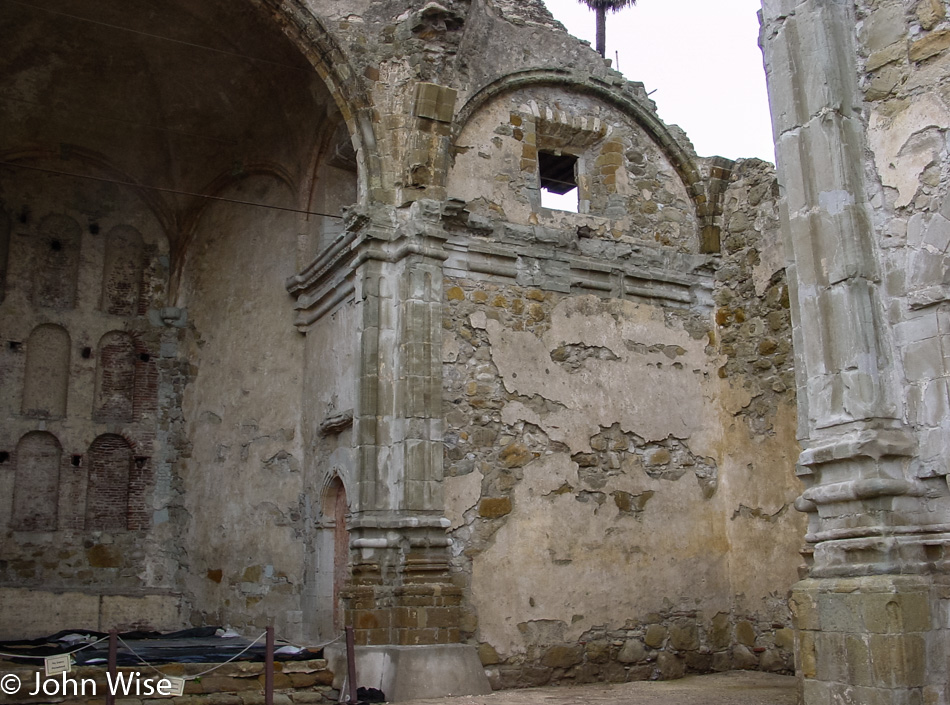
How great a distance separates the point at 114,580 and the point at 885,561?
9.86 meters

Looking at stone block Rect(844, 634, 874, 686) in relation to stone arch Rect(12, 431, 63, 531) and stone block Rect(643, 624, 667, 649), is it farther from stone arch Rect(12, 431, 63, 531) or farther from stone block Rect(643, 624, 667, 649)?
stone arch Rect(12, 431, 63, 531)

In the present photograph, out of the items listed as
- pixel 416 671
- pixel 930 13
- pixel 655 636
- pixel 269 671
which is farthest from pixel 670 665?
pixel 930 13

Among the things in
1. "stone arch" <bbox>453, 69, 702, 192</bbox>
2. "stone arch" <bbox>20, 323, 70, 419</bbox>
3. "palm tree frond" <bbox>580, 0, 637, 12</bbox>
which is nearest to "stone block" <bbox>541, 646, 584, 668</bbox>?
"stone arch" <bbox>453, 69, 702, 192</bbox>

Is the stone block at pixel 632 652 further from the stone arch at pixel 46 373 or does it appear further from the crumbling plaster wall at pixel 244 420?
the stone arch at pixel 46 373

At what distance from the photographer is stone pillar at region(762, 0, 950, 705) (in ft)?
15.4

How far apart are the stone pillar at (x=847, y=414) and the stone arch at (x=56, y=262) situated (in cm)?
988

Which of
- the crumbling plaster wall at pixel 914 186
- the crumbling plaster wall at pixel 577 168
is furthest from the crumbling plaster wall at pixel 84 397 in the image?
the crumbling plaster wall at pixel 914 186

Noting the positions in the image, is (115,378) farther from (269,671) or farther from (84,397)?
(269,671)

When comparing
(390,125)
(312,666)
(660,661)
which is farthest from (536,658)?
(390,125)

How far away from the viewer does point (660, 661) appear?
31.7 feet

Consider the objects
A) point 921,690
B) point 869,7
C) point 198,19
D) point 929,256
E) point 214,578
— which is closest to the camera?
point 921,690

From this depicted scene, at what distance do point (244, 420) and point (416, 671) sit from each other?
4.50 m

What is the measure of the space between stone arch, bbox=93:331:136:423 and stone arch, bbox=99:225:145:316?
37cm

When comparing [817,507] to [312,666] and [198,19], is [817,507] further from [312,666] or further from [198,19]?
[198,19]
